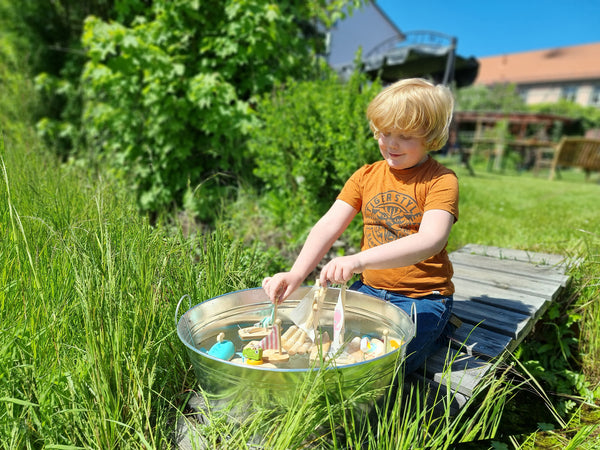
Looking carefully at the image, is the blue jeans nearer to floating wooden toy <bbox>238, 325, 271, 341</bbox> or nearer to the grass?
the grass

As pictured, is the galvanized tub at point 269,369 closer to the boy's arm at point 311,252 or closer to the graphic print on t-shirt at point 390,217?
the boy's arm at point 311,252

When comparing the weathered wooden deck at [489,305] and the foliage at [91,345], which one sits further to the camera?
the weathered wooden deck at [489,305]

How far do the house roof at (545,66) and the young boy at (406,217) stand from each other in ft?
102

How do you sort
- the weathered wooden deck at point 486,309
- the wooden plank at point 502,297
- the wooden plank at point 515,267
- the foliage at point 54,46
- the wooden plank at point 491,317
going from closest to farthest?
1. the weathered wooden deck at point 486,309
2. the wooden plank at point 491,317
3. the wooden plank at point 502,297
4. the wooden plank at point 515,267
5. the foliage at point 54,46

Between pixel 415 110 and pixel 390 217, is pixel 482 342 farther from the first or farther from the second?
pixel 415 110

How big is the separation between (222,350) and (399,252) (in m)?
0.64

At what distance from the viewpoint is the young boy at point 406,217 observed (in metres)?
1.33

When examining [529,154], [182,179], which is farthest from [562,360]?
[529,154]

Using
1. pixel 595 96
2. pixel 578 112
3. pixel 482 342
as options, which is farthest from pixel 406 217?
pixel 595 96

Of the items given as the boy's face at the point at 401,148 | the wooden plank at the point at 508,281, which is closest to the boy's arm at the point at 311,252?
the boy's face at the point at 401,148

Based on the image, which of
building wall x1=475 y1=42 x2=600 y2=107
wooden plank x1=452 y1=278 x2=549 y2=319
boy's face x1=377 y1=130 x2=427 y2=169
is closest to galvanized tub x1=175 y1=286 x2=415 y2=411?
boy's face x1=377 y1=130 x2=427 y2=169

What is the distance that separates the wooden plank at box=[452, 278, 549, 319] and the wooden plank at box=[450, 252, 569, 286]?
0.30m

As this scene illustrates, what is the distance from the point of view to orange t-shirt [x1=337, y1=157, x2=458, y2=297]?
1552 mm

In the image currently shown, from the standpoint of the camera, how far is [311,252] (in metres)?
1.50
